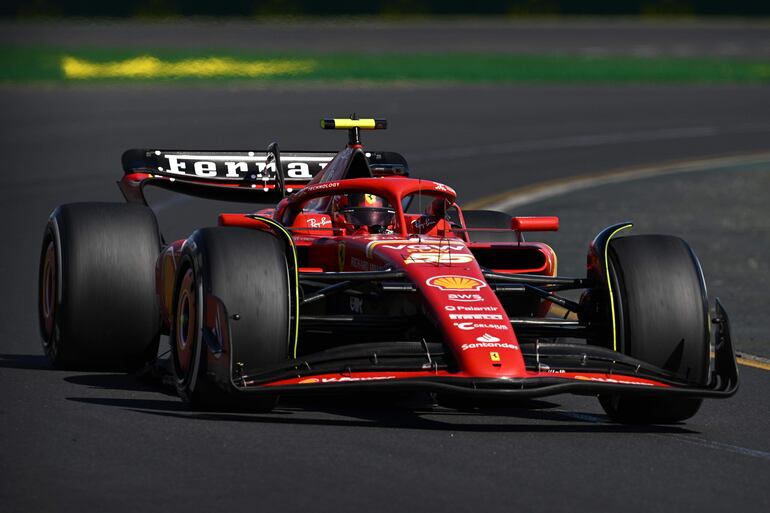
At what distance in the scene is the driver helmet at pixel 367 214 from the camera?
31.8ft

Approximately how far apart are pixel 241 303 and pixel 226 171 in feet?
14.3

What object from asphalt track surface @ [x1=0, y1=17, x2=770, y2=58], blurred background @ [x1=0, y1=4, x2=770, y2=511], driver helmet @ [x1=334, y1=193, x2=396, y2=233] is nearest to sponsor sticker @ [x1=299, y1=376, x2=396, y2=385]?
blurred background @ [x1=0, y1=4, x2=770, y2=511]

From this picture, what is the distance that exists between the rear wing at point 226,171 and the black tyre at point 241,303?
3.21m

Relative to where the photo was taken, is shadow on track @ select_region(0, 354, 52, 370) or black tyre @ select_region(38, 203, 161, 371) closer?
black tyre @ select_region(38, 203, 161, 371)

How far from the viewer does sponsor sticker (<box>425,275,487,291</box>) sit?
822cm

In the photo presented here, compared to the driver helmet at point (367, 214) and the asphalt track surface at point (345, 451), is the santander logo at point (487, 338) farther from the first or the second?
the driver helmet at point (367, 214)

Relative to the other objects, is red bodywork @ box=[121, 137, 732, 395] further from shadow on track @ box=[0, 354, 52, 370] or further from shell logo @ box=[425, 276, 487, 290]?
shadow on track @ box=[0, 354, 52, 370]

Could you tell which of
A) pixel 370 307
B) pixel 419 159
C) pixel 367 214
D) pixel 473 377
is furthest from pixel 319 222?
pixel 419 159

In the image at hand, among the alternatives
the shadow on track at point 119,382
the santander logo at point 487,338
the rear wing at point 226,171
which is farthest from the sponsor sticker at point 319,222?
the santander logo at point 487,338

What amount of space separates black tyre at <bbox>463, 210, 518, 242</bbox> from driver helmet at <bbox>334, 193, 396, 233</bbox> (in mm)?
1276

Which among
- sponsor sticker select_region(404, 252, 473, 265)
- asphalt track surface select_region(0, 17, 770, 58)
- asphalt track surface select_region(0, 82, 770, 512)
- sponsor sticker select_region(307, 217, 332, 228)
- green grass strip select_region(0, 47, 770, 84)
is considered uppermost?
asphalt track surface select_region(0, 17, 770, 58)

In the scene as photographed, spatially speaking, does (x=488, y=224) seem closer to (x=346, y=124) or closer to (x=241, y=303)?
(x=346, y=124)

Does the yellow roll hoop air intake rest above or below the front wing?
above

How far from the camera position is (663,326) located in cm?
838
